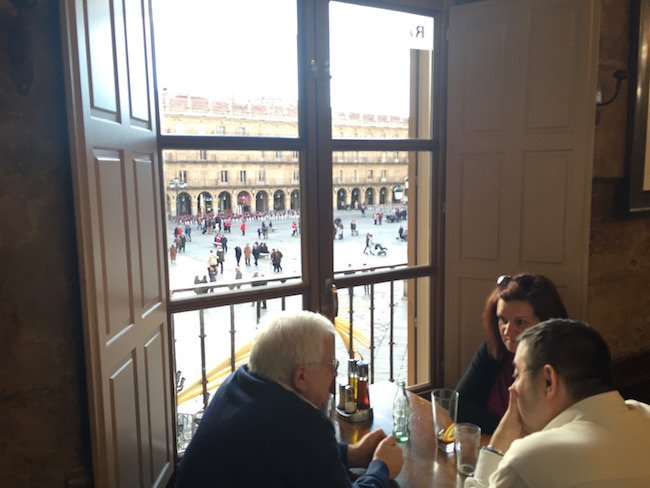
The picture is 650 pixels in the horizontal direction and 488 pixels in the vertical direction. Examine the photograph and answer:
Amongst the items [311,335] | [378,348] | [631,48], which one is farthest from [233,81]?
[378,348]

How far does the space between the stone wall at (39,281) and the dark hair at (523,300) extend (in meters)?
1.55

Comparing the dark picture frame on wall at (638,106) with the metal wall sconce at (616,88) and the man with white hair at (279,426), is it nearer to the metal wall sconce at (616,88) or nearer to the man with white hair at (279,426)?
the metal wall sconce at (616,88)

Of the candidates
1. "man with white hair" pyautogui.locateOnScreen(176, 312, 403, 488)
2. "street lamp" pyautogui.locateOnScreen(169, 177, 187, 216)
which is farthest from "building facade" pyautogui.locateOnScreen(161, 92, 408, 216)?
"man with white hair" pyautogui.locateOnScreen(176, 312, 403, 488)

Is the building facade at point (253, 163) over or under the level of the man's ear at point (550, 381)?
over

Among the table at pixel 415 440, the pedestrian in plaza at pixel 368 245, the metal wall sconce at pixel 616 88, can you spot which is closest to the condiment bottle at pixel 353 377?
the table at pixel 415 440

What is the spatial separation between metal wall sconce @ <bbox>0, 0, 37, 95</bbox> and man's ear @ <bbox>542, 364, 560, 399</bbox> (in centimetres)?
160

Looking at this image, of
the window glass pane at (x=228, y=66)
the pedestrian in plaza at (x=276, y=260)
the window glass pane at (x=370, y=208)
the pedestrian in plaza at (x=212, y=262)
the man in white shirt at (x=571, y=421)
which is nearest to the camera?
the man in white shirt at (x=571, y=421)

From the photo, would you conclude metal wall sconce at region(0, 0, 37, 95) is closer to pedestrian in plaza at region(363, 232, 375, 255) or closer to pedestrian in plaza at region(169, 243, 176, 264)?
pedestrian in plaza at region(169, 243, 176, 264)

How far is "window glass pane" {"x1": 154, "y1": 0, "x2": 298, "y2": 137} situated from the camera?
2305 millimetres

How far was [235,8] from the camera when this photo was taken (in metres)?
2.46

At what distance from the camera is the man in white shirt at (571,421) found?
3.31ft

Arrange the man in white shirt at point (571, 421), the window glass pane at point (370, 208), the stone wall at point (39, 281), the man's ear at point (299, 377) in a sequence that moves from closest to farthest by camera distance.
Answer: the man in white shirt at point (571, 421)
the man's ear at point (299, 377)
the stone wall at point (39, 281)
the window glass pane at point (370, 208)

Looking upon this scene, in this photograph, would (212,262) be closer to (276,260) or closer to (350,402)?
(276,260)

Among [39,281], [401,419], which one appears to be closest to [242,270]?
[39,281]
